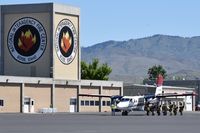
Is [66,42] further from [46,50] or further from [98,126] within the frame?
[98,126]

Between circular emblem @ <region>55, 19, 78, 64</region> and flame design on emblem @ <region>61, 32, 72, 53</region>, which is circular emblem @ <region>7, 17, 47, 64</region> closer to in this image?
circular emblem @ <region>55, 19, 78, 64</region>

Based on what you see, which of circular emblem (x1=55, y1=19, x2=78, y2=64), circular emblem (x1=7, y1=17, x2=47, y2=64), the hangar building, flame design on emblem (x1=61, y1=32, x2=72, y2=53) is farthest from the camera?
flame design on emblem (x1=61, y1=32, x2=72, y2=53)

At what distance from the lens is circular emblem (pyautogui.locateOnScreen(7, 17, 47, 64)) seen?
328ft

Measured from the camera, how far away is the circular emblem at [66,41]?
101 meters

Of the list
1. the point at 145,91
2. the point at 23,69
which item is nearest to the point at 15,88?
the point at 23,69

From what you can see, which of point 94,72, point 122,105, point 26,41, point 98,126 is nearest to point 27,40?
point 26,41

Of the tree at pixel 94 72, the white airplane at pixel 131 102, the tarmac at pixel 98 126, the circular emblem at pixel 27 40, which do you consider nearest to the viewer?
the tarmac at pixel 98 126

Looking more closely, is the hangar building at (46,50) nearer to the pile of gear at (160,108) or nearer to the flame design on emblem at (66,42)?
the flame design on emblem at (66,42)

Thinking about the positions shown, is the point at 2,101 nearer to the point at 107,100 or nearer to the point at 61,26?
the point at 61,26

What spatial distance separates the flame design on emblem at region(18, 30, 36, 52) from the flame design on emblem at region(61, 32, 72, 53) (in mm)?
4090

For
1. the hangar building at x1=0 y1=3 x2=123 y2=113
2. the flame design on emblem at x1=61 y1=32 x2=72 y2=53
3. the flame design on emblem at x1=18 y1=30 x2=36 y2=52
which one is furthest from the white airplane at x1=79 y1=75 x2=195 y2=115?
the flame design on emblem at x1=18 y1=30 x2=36 y2=52

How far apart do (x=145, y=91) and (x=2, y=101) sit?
47.4 metres

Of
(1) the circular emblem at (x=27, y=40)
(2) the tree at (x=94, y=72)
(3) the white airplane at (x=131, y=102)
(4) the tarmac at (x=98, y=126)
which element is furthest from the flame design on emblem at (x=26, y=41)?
(4) the tarmac at (x=98, y=126)

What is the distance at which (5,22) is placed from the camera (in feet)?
335
